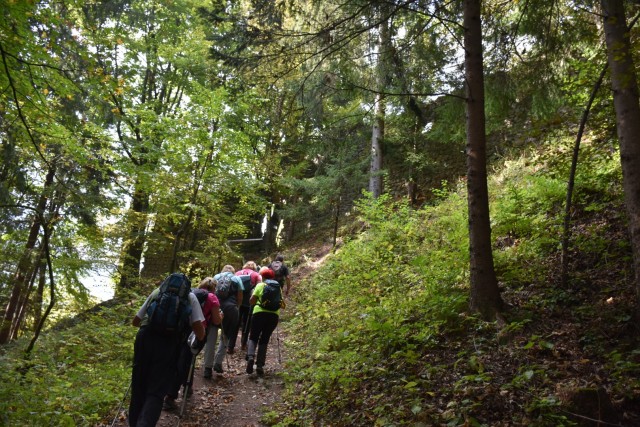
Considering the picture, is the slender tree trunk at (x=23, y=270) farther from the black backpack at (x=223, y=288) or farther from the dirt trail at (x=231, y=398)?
the dirt trail at (x=231, y=398)

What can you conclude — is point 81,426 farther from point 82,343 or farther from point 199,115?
point 199,115

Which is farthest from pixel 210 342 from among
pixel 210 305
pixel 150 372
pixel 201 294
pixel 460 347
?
pixel 460 347

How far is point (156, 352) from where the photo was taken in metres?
4.44

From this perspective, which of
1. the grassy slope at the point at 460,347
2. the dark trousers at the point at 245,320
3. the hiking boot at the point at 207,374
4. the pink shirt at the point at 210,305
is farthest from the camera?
the dark trousers at the point at 245,320

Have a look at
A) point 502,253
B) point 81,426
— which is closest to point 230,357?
point 81,426

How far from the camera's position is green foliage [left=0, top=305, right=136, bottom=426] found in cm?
491

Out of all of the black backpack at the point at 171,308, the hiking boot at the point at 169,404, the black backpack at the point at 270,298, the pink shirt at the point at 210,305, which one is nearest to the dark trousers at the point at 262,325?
the black backpack at the point at 270,298

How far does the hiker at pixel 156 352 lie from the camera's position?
4.35 m

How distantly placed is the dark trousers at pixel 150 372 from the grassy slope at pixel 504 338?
191 centimetres

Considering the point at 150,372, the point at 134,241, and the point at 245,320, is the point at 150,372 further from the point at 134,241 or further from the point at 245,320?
the point at 134,241

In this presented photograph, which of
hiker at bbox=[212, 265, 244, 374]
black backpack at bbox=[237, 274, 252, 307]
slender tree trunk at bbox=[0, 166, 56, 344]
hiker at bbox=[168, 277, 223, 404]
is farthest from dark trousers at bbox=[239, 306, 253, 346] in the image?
slender tree trunk at bbox=[0, 166, 56, 344]

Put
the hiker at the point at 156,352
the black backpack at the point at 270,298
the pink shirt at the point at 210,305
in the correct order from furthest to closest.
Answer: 1. the black backpack at the point at 270,298
2. the pink shirt at the point at 210,305
3. the hiker at the point at 156,352

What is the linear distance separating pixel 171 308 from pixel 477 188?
4367 mm

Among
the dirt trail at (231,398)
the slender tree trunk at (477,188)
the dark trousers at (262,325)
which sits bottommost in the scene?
the dirt trail at (231,398)
